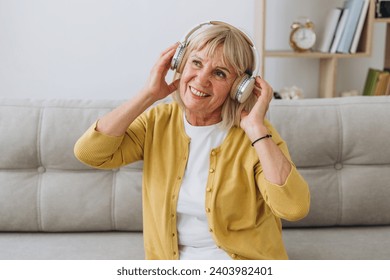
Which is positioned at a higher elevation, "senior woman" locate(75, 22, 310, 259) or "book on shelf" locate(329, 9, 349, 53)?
"book on shelf" locate(329, 9, 349, 53)

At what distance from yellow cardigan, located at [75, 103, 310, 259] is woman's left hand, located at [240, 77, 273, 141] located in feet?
0.22

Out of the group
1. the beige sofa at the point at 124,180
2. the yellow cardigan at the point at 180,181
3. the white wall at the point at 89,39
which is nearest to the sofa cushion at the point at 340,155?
the beige sofa at the point at 124,180

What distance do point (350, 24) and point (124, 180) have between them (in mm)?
1426

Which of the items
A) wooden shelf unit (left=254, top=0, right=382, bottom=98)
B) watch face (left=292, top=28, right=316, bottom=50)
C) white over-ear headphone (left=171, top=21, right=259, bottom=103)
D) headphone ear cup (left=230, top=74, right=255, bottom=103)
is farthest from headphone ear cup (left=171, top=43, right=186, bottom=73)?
watch face (left=292, top=28, right=316, bottom=50)

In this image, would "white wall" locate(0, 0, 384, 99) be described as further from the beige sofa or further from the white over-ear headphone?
the white over-ear headphone

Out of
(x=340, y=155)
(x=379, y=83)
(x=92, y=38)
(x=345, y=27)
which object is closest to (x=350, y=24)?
(x=345, y=27)

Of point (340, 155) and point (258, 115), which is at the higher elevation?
point (258, 115)

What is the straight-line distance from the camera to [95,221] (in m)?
1.73

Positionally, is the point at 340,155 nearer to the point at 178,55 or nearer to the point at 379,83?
the point at 178,55

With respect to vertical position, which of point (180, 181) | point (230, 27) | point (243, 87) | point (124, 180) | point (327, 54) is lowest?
point (124, 180)

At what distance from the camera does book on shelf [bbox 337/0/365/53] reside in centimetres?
253

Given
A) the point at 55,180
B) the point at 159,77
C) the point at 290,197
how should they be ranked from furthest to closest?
the point at 55,180
the point at 159,77
the point at 290,197

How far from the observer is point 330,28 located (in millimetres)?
2617
